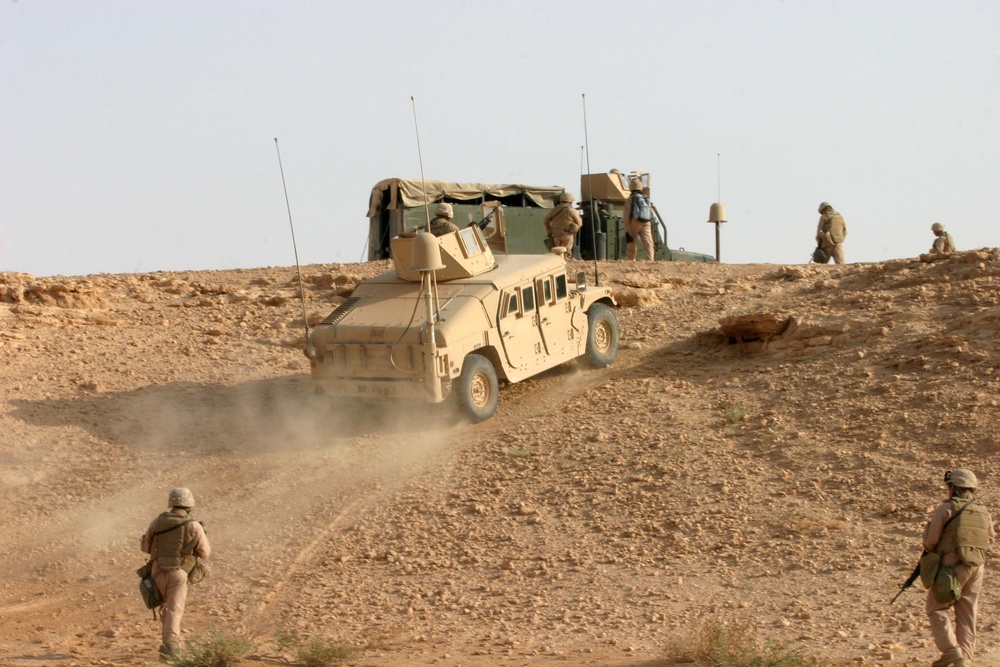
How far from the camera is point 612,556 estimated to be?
37.2 ft

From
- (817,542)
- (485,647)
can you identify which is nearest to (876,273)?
(817,542)

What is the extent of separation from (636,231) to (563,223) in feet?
6.25

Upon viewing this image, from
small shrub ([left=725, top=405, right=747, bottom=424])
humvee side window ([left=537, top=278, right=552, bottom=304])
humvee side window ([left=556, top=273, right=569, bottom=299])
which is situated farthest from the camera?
humvee side window ([left=556, top=273, right=569, bottom=299])

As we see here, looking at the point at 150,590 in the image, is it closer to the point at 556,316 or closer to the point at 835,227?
the point at 556,316

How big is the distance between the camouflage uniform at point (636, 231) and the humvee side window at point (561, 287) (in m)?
7.44

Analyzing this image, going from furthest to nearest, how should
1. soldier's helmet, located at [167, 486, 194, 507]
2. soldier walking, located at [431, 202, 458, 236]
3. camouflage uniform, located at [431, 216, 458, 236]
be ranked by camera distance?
soldier walking, located at [431, 202, 458, 236] → camouflage uniform, located at [431, 216, 458, 236] → soldier's helmet, located at [167, 486, 194, 507]

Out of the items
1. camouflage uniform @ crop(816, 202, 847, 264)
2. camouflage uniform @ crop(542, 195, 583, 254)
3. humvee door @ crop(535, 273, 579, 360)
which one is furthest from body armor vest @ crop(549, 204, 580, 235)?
humvee door @ crop(535, 273, 579, 360)

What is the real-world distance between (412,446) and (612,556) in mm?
3753

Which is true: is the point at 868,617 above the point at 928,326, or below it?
below

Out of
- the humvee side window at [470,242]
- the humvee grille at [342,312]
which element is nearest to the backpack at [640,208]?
the humvee side window at [470,242]

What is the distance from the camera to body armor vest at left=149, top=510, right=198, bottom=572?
30.5 feet

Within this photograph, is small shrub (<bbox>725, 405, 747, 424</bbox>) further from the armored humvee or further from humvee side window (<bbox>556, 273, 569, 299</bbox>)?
humvee side window (<bbox>556, 273, 569, 299</bbox>)

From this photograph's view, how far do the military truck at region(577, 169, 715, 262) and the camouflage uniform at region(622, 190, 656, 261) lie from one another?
0.41 m

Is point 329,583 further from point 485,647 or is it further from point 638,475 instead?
→ point 638,475
